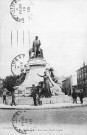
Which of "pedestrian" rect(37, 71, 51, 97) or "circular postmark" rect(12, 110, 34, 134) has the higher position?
"pedestrian" rect(37, 71, 51, 97)

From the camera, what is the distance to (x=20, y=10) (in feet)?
23.3

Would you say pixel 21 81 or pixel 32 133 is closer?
pixel 32 133

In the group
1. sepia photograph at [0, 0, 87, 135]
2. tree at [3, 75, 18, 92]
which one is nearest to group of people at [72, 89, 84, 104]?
sepia photograph at [0, 0, 87, 135]

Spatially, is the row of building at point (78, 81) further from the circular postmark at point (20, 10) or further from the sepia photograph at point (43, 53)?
the circular postmark at point (20, 10)

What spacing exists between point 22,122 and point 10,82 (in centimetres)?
72

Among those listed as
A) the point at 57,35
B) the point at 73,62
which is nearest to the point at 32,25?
the point at 57,35

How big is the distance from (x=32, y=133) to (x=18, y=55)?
1.33 metres

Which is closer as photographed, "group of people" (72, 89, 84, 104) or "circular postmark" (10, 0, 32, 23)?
"circular postmark" (10, 0, 32, 23)

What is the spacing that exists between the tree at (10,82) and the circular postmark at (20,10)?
98 centimetres

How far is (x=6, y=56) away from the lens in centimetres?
712

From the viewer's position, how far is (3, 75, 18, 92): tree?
713 centimetres

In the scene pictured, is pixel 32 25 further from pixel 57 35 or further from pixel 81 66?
pixel 81 66

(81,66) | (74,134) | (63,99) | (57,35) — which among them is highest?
(57,35)

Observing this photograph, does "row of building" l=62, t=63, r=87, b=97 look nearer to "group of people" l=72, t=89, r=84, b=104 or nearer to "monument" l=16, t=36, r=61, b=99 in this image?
"group of people" l=72, t=89, r=84, b=104
